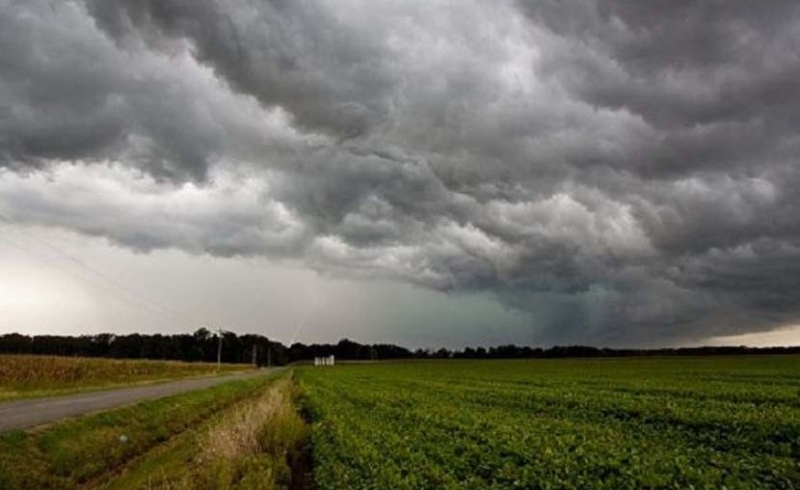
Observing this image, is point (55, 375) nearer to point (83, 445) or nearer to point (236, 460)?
point (83, 445)

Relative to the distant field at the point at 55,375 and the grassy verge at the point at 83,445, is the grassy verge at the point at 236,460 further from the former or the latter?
the distant field at the point at 55,375

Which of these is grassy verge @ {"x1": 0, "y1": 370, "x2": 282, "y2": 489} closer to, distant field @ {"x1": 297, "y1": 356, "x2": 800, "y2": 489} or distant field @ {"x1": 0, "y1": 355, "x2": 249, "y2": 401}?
distant field @ {"x1": 297, "y1": 356, "x2": 800, "y2": 489}

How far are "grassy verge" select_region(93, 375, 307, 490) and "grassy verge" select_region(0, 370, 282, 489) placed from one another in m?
1.04

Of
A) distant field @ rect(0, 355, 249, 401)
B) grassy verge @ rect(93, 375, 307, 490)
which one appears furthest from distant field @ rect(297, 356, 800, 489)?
distant field @ rect(0, 355, 249, 401)

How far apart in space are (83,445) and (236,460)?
28.0ft

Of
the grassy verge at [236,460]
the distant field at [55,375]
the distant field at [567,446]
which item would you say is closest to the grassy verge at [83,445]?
the grassy verge at [236,460]

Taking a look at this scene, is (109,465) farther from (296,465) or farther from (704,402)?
(704,402)

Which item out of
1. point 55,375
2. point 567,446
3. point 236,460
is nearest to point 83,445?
point 236,460

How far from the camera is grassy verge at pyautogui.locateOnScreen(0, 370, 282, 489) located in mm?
20344

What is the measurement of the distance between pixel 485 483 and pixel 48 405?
28.9 metres

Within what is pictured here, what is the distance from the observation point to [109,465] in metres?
24.3

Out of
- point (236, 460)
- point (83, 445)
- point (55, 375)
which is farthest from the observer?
point (55, 375)

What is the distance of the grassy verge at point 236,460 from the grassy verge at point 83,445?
1043mm

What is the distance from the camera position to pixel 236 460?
18.6 meters
